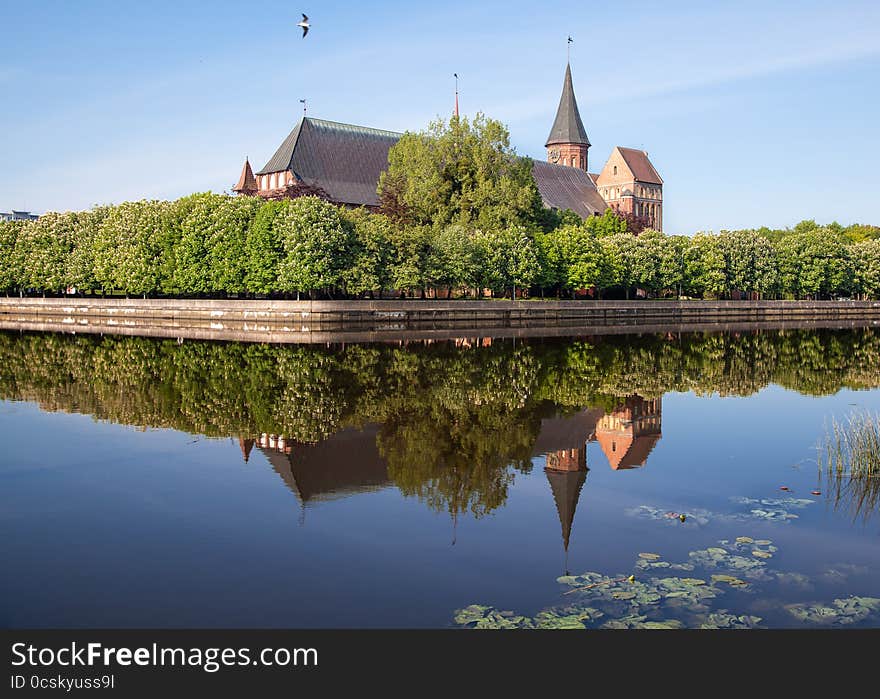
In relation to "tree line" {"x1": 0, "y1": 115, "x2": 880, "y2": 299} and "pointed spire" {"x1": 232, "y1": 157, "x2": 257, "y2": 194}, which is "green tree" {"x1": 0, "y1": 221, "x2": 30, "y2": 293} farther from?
"pointed spire" {"x1": 232, "y1": 157, "x2": 257, "y2": 194}

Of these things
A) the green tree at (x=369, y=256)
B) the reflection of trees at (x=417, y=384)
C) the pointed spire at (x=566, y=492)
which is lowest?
the pointed spire at (x=566, y=492)

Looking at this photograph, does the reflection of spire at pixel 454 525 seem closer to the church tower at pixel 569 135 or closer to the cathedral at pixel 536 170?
the cathedral at pixel 536 170

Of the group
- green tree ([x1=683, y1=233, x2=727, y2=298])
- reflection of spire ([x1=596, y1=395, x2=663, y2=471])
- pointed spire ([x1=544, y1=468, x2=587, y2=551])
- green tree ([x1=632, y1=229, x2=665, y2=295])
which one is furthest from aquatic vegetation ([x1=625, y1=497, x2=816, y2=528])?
green tree ([x1=683, y1=233, x2=727, y2=298])

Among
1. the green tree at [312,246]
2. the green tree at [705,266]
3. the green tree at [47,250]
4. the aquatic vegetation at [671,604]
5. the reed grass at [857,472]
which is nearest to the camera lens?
the aquatic vegetation at [671,604]

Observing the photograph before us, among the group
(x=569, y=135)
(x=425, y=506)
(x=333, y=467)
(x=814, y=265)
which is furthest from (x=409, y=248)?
(x=569, y=135)

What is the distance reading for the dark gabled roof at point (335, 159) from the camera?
9581 centimetres

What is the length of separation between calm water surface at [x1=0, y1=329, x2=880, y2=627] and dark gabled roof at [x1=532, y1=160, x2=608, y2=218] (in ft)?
333

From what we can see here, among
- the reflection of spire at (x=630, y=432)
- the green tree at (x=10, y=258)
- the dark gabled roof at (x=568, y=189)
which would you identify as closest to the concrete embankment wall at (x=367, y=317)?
Result: the green tree at (x=10, y=258)

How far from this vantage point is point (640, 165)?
466 feet

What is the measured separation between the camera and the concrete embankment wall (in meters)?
52.1

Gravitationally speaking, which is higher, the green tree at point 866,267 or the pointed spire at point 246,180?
the pointed spire at point 246,180

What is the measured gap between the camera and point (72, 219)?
78.9 meters

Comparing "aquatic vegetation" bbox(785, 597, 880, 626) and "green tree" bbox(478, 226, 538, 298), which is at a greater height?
"green tree" bbox(478, 226, 538, 298)

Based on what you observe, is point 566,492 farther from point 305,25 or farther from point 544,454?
point 305,25
